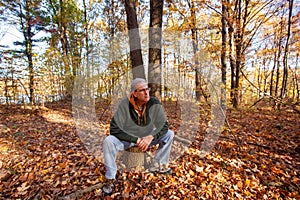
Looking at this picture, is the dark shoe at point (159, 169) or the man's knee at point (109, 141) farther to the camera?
the dark shoe at point (159, 169)

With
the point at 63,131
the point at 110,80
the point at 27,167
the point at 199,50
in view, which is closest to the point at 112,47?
the point at 110,80

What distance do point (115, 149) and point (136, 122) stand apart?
528 millimetres

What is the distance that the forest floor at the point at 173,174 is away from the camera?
2156 millimetres

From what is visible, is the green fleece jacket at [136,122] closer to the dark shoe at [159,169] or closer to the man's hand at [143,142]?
the man's hand at [143,142]

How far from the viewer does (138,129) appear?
2.49 meters

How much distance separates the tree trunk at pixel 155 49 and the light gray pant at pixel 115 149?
1279mm

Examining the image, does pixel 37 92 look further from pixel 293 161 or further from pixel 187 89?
pixel 293 161

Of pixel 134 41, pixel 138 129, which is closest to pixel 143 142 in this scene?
pixel 138 129

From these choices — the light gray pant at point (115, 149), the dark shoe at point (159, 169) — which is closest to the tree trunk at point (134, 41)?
the light gray pant at point (115, 149)

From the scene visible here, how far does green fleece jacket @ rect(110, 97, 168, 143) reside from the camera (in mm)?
2262

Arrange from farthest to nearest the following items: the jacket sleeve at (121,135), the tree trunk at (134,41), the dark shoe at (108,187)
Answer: the tree trunk at (134,41) < the jacket sleeve at (121,135) < the dark shoe at (108,187)

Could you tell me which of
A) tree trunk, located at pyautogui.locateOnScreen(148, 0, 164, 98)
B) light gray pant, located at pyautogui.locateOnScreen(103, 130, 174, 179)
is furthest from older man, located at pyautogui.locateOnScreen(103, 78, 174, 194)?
tree trunk, located at pyautogui.locateOnScreen(148, 0, 164, 98)

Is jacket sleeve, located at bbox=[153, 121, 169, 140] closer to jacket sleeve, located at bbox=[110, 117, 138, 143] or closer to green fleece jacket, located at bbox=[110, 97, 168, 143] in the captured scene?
green fleece jacket, located at bbox=[110, 97, 168, 143]

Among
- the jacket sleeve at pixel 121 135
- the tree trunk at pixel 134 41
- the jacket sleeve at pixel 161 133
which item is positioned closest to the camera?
the jacket sleeve at pixel 121 135
